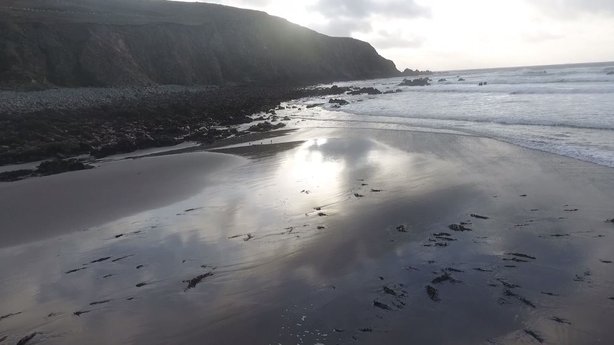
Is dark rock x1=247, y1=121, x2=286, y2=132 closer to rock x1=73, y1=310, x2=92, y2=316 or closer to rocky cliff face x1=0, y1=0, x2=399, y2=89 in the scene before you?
rock x1=73, y1=310, x2=92, y2=316

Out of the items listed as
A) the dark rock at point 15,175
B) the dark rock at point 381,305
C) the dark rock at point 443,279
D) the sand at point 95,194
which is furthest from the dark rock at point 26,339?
the dark rock at point 15,175

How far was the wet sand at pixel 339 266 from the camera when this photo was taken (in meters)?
4.61

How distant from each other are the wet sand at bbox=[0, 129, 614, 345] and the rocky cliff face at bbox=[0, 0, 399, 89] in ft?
→ 116

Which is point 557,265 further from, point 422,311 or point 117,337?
point 117,337

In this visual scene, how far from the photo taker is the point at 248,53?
79.6m

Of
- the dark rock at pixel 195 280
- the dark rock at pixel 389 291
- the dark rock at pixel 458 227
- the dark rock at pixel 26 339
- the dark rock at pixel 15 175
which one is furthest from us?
the dark rock at pixel 15 175

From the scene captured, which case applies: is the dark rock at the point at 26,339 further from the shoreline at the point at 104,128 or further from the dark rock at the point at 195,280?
the shoreline at the point at 104,128

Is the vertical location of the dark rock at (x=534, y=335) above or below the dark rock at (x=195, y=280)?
above

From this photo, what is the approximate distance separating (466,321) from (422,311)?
494 millimetres

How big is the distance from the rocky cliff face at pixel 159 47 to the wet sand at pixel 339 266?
35.3 metres

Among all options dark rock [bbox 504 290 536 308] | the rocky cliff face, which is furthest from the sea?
the rocky cliff face

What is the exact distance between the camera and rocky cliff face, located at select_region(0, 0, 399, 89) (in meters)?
44.8

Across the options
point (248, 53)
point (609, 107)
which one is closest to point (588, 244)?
point (609, 107)

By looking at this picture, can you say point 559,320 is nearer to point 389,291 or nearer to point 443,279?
point 443,279
